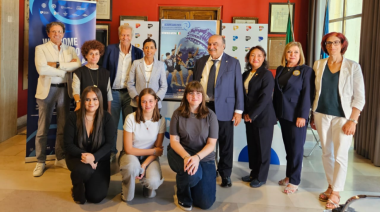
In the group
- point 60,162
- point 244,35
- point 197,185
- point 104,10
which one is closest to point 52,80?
point 60,162

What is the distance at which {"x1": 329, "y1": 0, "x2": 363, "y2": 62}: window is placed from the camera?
18.4 ft

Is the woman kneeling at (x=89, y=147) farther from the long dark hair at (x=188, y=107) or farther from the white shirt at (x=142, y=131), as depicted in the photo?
the long dark hair at (x=188, y=107)

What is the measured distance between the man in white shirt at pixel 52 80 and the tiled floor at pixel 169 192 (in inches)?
12.0

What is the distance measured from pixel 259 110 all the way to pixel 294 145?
1.52 ft

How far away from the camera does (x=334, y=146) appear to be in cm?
288

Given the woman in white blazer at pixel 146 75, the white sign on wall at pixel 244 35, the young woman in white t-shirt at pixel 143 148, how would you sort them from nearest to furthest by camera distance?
1. the young woman in white t-shirt at pixel 143 148
2. the woman in white blazer at pixel 146 75
3. the white sign on wall at pixel 244 35

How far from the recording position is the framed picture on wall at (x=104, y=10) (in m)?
7.32

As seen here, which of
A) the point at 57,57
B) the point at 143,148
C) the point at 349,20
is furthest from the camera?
the point at 349,20

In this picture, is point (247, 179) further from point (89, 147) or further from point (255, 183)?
point (89, 147)

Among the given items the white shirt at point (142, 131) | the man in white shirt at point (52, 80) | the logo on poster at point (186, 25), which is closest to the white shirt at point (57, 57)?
the man in white shirt at point (52, 80)

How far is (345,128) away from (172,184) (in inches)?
66.8

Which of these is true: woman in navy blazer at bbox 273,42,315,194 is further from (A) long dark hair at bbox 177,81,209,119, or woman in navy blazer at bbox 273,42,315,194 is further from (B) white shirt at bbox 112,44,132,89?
(B) white shirt at bbox 112,44,132,89

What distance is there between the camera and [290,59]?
10.2ft

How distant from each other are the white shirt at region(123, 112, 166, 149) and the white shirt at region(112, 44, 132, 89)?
0.84 m
